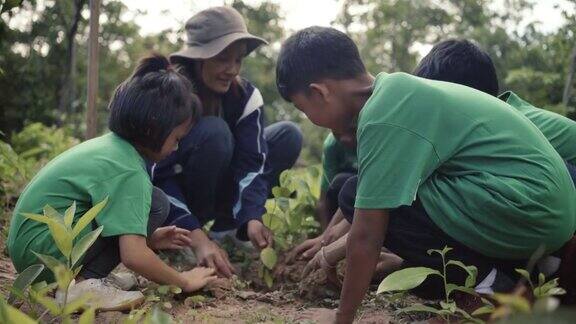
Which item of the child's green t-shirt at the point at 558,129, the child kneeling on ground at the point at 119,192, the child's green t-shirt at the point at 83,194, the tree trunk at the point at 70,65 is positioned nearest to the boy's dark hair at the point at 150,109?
the child kneeling on ground at the point at 119,192

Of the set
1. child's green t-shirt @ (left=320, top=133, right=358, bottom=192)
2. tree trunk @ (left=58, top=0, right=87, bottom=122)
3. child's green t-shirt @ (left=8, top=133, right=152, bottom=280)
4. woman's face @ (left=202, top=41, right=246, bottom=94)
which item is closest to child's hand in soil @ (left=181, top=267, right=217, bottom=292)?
child's green t-shirt @ (left=8, top=133, right=152, bottom=280)

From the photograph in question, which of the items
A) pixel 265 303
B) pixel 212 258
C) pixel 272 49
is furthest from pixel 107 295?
pixel 272 49

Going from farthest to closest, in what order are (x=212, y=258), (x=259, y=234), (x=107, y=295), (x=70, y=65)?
(x=70, y=65) < (x=259, y=234) < (x=212, y=258) < (x=107, y=295)

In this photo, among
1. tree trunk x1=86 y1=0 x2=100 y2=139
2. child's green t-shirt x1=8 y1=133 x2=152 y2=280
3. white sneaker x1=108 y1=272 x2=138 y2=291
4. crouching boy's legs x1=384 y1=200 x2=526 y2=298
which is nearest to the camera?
crouching boy's legs x1=384 y1=200 x2=526 y2=298

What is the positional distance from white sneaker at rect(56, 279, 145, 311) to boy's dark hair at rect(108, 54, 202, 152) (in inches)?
19.7

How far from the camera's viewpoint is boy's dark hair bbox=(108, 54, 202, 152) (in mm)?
2184

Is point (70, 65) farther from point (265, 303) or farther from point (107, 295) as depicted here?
point (107, 295)

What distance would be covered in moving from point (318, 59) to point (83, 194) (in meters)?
0.85

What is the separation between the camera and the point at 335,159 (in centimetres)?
287

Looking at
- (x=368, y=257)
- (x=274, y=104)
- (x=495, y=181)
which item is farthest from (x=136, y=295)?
(x=274, y=104)

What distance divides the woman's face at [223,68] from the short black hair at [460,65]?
3.18ft

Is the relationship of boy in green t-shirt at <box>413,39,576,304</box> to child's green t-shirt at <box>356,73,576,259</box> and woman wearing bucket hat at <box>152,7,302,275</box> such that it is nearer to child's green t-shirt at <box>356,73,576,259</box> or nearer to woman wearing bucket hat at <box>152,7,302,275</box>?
child's green t-shirt at <box>356,73,576,259</box>

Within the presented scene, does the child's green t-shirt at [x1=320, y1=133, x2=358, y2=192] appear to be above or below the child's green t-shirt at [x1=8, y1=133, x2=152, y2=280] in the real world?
below

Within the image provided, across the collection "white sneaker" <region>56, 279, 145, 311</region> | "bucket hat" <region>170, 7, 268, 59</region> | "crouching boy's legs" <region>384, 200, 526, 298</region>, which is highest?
"bucket hat" <region>170, 7, 268, 59</region>
